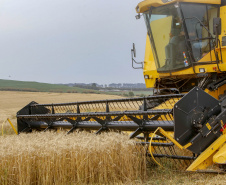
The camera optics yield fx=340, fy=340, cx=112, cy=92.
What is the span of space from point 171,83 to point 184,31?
45.2 inches

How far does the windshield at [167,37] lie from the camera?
5.65 m

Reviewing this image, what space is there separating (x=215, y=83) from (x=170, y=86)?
1317mm

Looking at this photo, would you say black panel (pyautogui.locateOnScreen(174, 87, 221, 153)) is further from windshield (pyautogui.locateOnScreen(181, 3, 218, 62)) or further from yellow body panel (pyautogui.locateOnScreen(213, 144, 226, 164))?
windshield (pyautogui.locateOnScreen(181, 3, 218, 62))

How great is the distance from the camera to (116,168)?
12.2ft

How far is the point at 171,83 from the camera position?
21.0 feet

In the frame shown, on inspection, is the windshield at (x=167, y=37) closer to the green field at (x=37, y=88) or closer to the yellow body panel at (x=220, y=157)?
the yellow body panel at (x=220, y=157)

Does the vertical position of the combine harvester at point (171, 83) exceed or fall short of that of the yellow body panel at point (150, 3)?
it falls short

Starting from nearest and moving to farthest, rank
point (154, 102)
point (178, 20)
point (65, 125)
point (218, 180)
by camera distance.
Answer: point (218, 180), point (65, 125), point (178, 20), point (154, 102)

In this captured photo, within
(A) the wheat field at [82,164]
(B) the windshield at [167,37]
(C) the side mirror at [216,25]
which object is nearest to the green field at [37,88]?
(B) the windshield at [167,37]

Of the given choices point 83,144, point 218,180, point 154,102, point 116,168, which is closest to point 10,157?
point 83,144

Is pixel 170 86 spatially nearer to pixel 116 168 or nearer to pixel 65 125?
pixel 65 125

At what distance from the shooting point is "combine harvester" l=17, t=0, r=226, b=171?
405cm

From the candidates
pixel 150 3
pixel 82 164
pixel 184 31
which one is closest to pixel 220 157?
pixel 82 164

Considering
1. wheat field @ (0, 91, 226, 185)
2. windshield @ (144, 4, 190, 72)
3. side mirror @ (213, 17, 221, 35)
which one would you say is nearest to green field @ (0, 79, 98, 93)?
windshield @ (144, 4, 190, 72)
